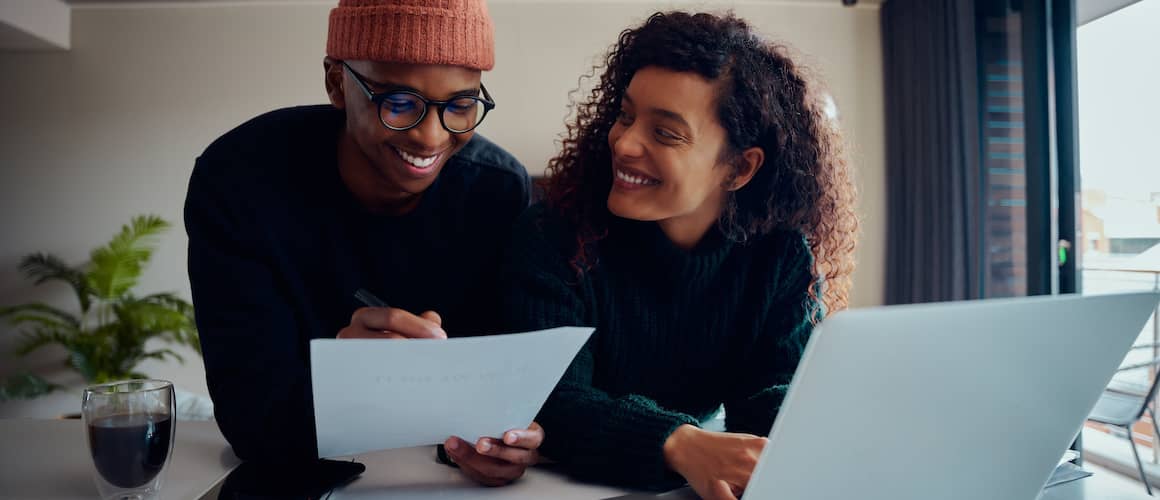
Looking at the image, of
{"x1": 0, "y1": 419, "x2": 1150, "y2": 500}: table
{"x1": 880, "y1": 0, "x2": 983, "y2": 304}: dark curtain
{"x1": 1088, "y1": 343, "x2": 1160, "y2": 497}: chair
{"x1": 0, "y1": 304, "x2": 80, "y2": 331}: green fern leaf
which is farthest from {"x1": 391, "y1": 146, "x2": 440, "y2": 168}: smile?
{"x1": 0, "y1": 304, "x2": 80, "y2": 331}: green fern leaf

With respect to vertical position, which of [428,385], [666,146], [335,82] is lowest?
[428,385]

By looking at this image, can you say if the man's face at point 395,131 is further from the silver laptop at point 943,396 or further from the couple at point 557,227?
the silver laptop at point 943,396

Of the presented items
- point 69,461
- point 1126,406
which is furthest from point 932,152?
point 69,461

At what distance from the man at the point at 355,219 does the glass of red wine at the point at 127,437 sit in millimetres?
146

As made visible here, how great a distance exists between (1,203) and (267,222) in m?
5.20

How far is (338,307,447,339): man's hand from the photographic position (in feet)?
3.07

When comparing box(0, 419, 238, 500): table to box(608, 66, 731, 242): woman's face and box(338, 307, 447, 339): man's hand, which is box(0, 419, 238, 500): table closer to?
box(338, 307, 447, 339): man's hand

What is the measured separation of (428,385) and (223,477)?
1.22 feet

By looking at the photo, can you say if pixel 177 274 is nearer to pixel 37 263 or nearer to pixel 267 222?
pixel 37 263

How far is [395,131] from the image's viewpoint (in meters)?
1.17

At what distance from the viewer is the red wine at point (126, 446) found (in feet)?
2.67

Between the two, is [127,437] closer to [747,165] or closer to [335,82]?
[335,82]

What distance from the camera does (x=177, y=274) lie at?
510cm

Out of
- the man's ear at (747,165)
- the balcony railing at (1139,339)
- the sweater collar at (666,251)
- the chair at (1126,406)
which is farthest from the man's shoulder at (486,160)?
the balcony railing at (1139,339)
